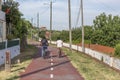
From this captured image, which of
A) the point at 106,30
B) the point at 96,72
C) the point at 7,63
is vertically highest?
the point at 106,30

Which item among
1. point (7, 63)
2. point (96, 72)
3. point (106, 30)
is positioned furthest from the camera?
point (106, 30)

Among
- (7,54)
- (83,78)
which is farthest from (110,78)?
(7,54)

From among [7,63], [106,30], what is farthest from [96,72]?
[106,30]

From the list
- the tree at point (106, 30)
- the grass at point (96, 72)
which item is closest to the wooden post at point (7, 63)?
the grass at point (96, 72)

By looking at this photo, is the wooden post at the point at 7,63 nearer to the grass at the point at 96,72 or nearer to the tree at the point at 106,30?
the grass at the point at 96,72

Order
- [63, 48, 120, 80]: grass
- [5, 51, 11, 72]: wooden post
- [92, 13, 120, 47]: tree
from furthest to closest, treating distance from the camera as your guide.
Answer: [92, 13, 120, 47]: tree → [5, 51, 11, 72]: wooden post → [63, 48, 120, 80]: grass

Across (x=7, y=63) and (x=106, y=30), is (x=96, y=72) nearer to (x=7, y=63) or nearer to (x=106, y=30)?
(x=7, y=63)

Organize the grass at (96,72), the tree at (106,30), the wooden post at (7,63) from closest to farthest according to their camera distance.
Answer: the grass at (96,72) < the wooden post at (7,63) < the tree at (106,30)

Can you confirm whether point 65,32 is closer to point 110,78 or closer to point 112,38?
point 112,38

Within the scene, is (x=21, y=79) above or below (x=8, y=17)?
below

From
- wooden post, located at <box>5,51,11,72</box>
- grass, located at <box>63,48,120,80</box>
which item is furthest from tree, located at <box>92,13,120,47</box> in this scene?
wooden post, located at <box>5,51,11,72</box>

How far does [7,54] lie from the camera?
21.8m

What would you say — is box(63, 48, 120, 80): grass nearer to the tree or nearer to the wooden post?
the wooden post

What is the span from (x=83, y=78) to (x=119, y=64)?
534 cm
